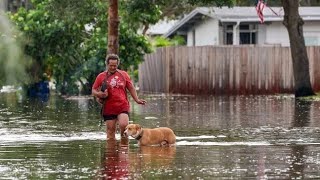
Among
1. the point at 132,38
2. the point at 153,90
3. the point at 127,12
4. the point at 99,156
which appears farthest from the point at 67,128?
the point at 153,90

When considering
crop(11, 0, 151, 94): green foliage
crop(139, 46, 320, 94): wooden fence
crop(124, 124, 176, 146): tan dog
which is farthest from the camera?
crop(139, 46, 320, 94): wooden fence

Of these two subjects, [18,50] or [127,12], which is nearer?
[127,12]

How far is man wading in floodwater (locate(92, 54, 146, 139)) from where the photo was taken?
1859 centimetres

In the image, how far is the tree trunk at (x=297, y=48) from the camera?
3650cm

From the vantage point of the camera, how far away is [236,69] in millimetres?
42469

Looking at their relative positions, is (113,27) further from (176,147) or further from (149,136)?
(176,147)

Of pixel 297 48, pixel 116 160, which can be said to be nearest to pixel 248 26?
pixel 297 48

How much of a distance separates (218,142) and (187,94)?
24666 mm

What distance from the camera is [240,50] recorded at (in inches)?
1665

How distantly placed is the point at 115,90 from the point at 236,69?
24110mm

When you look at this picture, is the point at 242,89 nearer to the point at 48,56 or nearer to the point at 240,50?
the point at 240,50

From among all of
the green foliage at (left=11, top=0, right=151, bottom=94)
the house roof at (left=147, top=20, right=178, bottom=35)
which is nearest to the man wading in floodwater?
the green foliage at (left=11, top=0, right=151, bottom=94)

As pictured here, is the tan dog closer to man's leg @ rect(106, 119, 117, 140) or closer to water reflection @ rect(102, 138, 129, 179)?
water reflection @ rect(102, 138, 129, 179)

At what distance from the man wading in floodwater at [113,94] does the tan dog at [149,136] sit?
1098 millimetres
